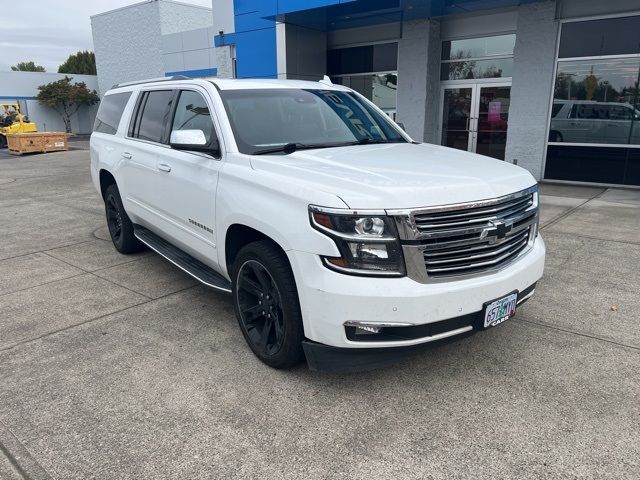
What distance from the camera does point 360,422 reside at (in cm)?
→ 296

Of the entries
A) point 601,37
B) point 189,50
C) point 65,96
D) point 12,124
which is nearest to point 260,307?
point 601,37

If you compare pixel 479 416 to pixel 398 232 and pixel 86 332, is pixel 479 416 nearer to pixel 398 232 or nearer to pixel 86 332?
pixel 398 232

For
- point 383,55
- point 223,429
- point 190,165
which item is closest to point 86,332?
point 190,165

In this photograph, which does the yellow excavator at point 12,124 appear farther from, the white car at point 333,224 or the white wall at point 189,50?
the white car at point 333,224

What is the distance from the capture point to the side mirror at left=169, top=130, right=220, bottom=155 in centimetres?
374

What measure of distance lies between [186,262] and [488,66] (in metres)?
10.8

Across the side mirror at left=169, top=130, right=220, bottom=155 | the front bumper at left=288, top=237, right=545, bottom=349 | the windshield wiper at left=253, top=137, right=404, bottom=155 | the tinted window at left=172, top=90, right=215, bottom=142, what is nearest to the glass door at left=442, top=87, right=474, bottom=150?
the windshield wiper at left=253, top=137, right=404, bottom=155

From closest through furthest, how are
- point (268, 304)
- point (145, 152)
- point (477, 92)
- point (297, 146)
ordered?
point (268, 304), point (297, 146), point (145, 152), point (477, 92)

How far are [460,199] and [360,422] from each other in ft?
4.66

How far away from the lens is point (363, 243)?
280cm

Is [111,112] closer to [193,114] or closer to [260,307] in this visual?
[193,114]

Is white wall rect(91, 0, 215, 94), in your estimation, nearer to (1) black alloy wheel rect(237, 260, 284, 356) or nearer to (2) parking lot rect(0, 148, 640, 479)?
(2) parking lot rect(0, 148, 640, 479)

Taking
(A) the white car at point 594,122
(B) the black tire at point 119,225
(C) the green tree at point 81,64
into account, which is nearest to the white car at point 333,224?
(B) the black tire at point 119,225

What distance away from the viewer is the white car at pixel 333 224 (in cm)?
280
